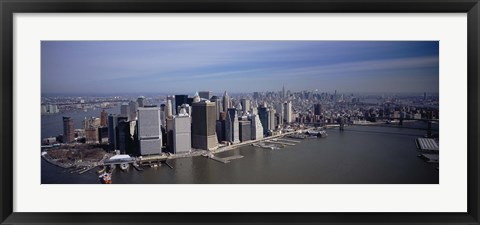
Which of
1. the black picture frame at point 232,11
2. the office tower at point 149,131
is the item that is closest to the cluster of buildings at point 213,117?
the office tower at point 149,131

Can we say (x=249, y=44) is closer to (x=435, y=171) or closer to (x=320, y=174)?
(x=320, y=174)

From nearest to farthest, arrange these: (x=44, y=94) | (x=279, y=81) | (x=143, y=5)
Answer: (x=143, y=5) → (x=44, y=94) → (x=279, y=81)

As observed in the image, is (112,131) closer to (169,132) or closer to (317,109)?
(169,132)

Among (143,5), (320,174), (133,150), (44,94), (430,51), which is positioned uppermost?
(143,5)

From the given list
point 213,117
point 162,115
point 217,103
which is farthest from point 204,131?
point 162,115

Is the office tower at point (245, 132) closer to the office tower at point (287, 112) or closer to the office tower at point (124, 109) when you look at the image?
the office tower at point (287, 112)

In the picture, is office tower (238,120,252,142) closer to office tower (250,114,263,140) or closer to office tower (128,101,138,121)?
office tower (250,114,263,140)

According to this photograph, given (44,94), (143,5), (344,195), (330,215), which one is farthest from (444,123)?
(44,94)
